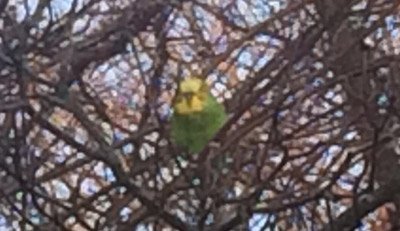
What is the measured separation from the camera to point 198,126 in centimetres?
202

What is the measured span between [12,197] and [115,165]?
39 centimetres

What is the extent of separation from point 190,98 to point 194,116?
0.03m

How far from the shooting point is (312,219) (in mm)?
2428

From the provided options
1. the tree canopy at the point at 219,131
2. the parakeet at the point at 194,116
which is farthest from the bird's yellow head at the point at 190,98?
the tree canopy at the point at 219,131

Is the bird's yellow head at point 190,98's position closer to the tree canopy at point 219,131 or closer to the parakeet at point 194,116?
Result: the parakeet at point 194,116

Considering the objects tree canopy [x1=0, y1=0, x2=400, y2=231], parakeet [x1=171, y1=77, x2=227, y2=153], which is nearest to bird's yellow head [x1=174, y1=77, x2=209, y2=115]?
parakeet [x1=171, y1=77, x2=227, y2=153]

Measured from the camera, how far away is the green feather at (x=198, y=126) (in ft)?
6.61

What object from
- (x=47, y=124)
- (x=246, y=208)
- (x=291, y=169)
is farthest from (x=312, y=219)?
(x=47, y=124)

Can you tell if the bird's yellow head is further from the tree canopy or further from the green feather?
the tree canopy

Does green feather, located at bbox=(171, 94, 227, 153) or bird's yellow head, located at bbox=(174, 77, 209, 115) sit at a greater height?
bird's yellow head, located at bbox=(174, 77, 209, 115)

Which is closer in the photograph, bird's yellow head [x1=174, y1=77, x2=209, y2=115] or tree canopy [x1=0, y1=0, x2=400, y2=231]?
bird's yellow head [x1=174, y1=77, x2=209, y2=115]

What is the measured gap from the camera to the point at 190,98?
6.60 feet

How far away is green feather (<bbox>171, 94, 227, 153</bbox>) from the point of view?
2.01 meters

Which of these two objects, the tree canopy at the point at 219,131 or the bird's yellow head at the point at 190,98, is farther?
the tree canopy at the point at 219,131
